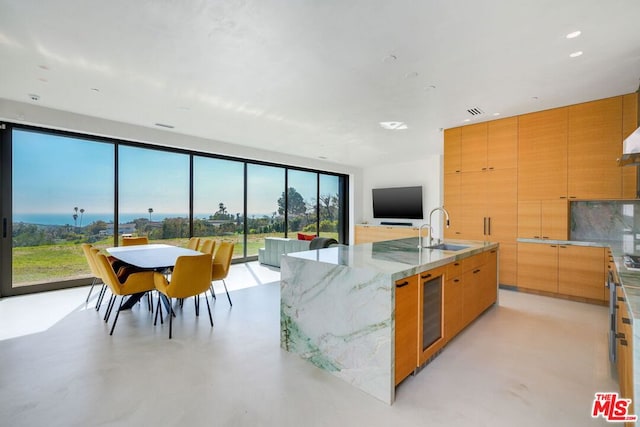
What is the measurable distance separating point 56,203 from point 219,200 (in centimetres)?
283

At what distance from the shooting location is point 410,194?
28.0ft

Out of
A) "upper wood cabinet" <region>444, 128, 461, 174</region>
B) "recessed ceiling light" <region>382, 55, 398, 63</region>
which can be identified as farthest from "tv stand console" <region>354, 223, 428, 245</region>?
"recessed ceiling light" <region>382, 55, 398, 63</region>

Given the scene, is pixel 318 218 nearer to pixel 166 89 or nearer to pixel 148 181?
pixel 148 181

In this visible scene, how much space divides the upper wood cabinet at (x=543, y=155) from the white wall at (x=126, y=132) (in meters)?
5.18

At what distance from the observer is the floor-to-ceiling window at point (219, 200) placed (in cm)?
644

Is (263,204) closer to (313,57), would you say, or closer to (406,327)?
(313,57)

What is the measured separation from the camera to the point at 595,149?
4.01m

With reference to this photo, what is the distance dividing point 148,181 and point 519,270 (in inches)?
269

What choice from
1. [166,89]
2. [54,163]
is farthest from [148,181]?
[166,89]

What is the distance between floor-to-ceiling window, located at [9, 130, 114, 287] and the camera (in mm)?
4473

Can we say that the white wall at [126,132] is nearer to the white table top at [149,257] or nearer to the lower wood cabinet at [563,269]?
the white table top at [149,257]

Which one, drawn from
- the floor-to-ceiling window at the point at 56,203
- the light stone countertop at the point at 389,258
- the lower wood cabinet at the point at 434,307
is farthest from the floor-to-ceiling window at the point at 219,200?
the lower wood cabinet at the point at 434,307

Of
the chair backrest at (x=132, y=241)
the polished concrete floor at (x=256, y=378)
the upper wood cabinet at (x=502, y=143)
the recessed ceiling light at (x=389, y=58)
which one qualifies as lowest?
the polished concrete floor at (x=256, y=378)
